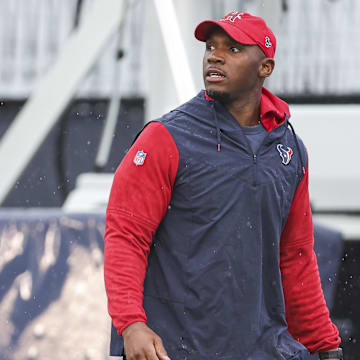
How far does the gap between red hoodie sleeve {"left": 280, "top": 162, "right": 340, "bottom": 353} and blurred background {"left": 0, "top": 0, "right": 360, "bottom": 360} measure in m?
2.15

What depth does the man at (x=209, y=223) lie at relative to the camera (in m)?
2.43

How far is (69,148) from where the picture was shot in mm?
13102

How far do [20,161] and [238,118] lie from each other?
3023mm

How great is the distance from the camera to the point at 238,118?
8.63ft

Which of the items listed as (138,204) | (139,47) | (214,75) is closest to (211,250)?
(138,204)

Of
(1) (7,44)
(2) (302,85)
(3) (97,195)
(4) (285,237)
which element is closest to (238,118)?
(4) (285,237)

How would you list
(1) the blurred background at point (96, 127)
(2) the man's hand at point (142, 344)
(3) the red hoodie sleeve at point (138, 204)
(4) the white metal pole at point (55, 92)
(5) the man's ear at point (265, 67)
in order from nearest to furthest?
(2) the man's hand at point (142, 344)
(3) the red hoodie sleeve at point (138, 204)
(5) the man's ear at point (265, 67)
(1) the blurred background at point (96, 127)
(4) the white metal pole at point (55, 92)

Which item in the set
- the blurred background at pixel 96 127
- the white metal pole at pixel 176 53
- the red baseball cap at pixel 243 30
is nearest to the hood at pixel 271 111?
the red baseball cap at pixel 243 30

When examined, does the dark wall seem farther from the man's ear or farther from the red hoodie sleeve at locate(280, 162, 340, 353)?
the man's ear

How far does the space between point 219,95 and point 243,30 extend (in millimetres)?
190

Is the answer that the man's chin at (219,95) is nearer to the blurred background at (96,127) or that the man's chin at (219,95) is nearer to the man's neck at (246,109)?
the man's neck at (246,109)

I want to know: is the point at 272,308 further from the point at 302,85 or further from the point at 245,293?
the point at 302,85

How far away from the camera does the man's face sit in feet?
8.39

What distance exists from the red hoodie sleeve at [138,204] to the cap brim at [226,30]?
0.30m
